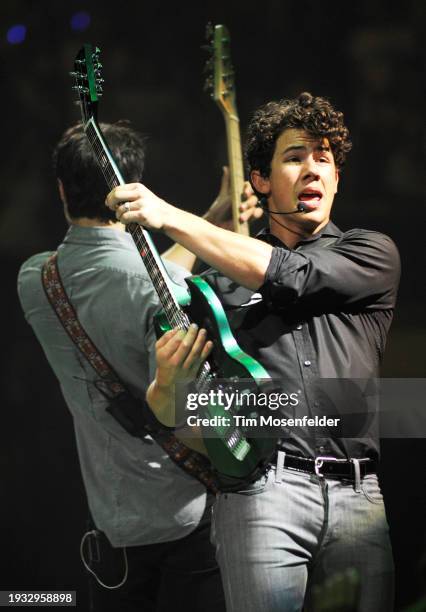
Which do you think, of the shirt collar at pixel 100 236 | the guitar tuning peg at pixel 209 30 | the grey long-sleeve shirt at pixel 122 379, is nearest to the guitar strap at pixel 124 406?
the grey long-sleeve shirt at pixel 122 379

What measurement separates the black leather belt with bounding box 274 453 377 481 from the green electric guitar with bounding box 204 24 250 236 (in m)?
1.03

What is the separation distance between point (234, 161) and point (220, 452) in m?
1.08

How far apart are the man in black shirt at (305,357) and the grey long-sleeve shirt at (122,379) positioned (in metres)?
0.31

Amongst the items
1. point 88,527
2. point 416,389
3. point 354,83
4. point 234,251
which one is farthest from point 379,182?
point 88,527

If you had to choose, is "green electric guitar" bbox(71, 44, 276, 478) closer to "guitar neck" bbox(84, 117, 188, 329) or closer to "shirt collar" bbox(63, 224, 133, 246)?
"guitar neck" bbox(84, 117, 188, 329)

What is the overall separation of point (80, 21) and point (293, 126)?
115cm

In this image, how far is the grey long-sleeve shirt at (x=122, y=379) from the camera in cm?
294

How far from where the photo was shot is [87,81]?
2.88 metres

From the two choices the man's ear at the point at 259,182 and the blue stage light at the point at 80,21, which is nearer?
the man's ear at the point at 259,182

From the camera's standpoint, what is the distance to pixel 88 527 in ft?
A: 10.3

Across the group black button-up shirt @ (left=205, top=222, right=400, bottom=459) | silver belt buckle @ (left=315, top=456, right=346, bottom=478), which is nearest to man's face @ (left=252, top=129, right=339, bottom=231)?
black button-up shirt @ (left=205, top=222, right=400, bottom=459)

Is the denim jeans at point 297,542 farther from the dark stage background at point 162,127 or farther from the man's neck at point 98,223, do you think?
the man's neck at point 98,223

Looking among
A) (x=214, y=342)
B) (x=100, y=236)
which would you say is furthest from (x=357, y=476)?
(x=100, y=236)

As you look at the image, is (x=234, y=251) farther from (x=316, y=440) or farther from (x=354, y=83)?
(x=354, y=83)
